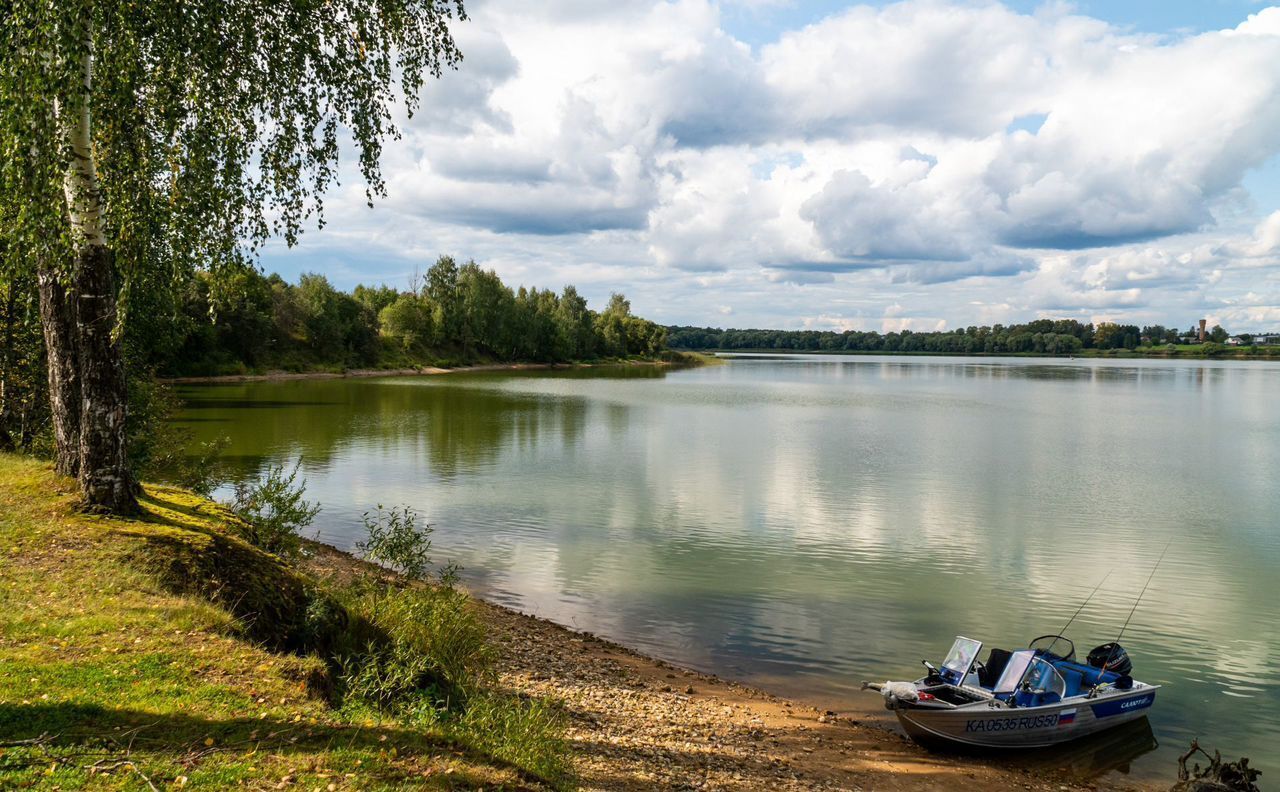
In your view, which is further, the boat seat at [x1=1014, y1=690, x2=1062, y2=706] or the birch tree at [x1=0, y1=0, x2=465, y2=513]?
the boat seat at [x1=1014, y1=690, x2=1062, y2=706]

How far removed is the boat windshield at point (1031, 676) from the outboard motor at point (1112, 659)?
132 cm

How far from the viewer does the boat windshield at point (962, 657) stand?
40.1 ft

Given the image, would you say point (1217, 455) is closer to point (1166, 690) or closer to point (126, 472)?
point (1166, 690)

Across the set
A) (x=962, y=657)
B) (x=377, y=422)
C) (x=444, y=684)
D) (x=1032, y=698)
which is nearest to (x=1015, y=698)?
(x=1032, y=698)

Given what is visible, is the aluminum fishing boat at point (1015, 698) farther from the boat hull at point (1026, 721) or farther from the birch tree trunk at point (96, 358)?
the birch tree trunk at point (96, 358)

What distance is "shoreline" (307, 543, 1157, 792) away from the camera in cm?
912

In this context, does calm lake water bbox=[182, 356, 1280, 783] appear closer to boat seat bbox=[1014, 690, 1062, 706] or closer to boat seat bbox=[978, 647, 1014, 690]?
boat seat bbox=[1014, 690, 1062, 706]

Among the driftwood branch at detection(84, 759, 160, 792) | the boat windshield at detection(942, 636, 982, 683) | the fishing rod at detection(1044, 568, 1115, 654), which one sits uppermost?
the driftwood branch at detection(84, 759, 160, 792)

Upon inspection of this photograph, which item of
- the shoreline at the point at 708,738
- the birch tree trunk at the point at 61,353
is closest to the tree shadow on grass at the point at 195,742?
the shoreline at the point at 708,738

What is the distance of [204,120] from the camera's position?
1026 cm

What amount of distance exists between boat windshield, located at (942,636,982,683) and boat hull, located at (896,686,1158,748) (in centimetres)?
81

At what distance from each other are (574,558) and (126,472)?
1135cm

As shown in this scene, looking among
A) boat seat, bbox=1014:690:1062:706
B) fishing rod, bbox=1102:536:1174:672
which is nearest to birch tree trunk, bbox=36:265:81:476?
boat seat, bbox=1014:690:1062:706

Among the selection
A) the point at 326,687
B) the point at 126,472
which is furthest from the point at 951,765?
the point at 126,472
